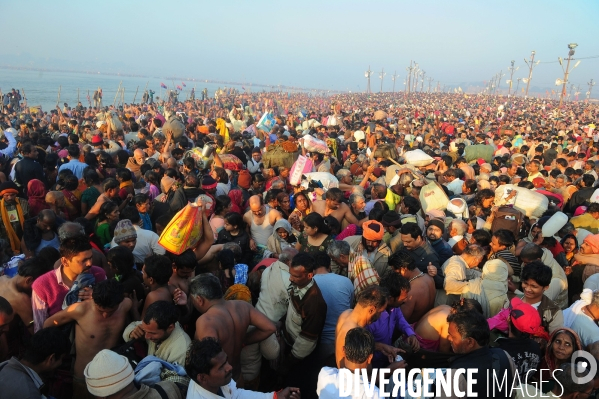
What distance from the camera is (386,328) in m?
3.03

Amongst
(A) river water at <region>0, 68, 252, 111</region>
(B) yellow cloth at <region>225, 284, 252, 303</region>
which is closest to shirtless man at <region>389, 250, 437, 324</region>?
(B) yellow cloth at <region>225, 284, 252, 303</region>

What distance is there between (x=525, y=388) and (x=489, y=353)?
0.94 ft

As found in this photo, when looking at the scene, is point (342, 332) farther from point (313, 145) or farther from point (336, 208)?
point (313, 145)

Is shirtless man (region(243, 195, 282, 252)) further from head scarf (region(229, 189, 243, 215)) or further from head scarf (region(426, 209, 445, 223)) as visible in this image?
head scarf (region(426, 209, 445, 223))

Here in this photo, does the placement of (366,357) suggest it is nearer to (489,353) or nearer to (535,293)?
(489,353)

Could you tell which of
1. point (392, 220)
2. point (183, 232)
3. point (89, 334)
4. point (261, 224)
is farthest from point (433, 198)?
point (89, 334)

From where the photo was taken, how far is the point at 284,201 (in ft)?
18.1

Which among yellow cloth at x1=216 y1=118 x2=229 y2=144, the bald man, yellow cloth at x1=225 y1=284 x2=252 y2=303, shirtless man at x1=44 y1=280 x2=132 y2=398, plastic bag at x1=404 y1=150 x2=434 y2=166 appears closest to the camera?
shirtless man at x1=44 y1=280 x2=132 y2=398

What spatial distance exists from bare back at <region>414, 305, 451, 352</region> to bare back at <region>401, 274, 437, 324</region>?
170 mm

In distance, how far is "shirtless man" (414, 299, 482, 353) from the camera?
9.95 feet

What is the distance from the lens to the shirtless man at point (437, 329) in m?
3.03

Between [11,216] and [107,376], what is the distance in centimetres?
350

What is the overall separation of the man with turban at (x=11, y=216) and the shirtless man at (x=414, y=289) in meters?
4.25

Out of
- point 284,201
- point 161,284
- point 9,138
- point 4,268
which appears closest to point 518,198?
point 284,201
